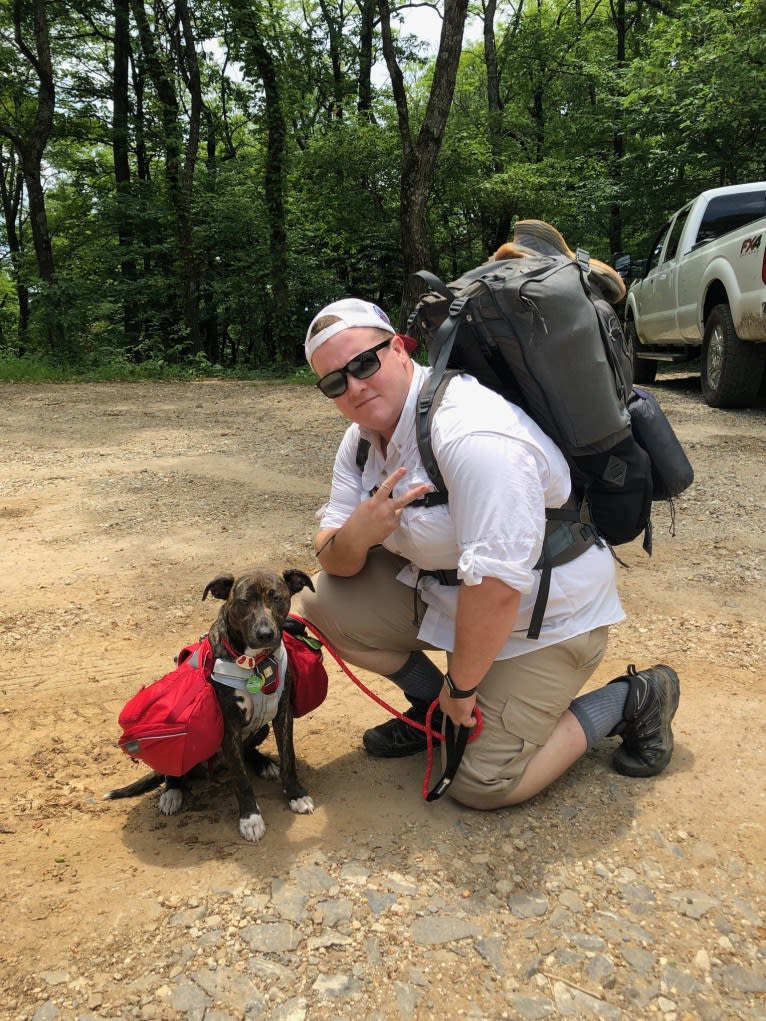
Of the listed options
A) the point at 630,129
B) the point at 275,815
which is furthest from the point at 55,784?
the point at 630,129

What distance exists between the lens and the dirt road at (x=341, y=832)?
1.92 m

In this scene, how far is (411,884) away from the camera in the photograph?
2256mm

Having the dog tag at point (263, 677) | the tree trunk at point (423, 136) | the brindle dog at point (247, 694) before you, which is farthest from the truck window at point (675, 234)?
the dog tag at point (263, 677)

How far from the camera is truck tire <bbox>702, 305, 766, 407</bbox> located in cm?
795

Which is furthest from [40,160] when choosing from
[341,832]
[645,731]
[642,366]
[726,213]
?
[645,731]

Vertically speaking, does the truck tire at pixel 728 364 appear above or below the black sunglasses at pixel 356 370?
below

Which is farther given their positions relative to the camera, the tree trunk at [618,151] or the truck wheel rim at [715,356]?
the tree trunk at [618,151]

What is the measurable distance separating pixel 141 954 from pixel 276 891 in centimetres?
39

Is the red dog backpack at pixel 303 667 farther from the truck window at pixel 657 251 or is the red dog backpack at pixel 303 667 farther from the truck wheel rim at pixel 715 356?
the truck window at pixel 657 251

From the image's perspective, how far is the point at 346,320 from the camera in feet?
7.82

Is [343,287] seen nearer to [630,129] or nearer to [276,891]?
[630,129]

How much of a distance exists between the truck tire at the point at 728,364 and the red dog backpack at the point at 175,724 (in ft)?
23.0

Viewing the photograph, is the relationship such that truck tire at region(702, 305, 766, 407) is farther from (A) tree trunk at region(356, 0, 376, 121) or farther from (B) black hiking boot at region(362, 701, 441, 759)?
(A) tree trunk at region(356, 0, 376, 121)

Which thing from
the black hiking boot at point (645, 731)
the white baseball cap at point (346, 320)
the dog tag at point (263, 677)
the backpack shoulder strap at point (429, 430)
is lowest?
the black hiking boot at point (645, 731)
